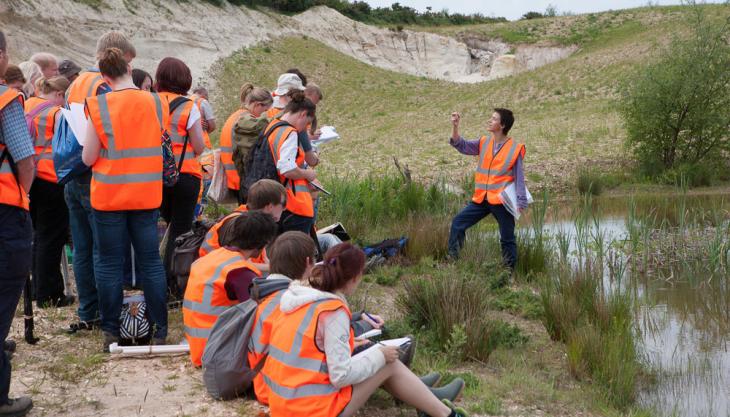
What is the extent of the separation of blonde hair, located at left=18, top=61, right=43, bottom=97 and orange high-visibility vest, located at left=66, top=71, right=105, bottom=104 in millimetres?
1168

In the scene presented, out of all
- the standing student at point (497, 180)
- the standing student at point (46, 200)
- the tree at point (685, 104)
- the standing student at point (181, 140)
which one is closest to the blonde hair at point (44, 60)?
the standing student at point (46, 200)

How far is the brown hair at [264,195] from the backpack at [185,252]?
99 cm

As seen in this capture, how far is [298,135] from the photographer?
20.4 ft

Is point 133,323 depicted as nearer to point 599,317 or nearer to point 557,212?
point 599,317

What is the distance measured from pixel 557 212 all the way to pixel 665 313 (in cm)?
471

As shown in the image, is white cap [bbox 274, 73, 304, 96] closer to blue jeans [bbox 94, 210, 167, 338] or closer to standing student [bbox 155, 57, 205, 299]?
standing student [bbox 155, 57, 205, 299]

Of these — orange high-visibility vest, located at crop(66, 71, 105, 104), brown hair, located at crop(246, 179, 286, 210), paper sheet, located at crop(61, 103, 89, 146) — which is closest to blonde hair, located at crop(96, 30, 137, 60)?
orange high-visibility vest, located at crop(66, 71, 105, 104)

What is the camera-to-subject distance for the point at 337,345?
12.4 feet

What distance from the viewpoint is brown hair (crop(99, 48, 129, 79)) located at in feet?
16.6

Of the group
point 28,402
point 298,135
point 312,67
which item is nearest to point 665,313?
point 298,135

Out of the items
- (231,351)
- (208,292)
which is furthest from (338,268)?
(208,292)

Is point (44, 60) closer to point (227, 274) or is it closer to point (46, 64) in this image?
point (46, 64)

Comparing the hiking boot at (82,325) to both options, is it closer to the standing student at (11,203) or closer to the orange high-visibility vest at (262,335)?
the standing student at (11,203)

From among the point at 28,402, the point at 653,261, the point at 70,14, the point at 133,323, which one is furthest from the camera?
the point at 70,14
